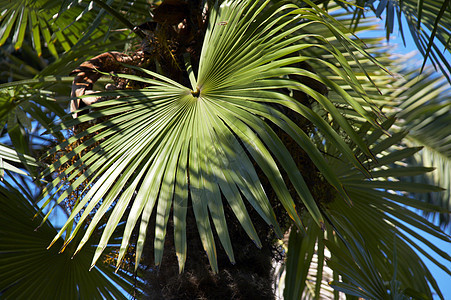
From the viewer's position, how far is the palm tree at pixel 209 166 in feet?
3.64

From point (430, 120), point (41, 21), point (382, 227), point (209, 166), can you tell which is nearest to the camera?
point (209, 166)

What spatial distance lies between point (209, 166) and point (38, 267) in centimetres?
100

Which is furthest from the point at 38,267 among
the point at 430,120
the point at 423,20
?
the point at 430,120

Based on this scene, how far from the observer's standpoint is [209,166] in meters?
1.13

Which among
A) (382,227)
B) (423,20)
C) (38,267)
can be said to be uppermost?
(423,20)

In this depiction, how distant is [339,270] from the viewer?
4.50ft

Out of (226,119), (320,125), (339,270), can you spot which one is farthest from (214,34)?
(339,270)

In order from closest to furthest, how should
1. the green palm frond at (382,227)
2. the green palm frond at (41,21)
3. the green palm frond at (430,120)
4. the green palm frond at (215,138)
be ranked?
the green palm frond at (215,138) → the green palm frond at (382,227) → the green palm frond at (41,21) → the green palm frond at (430,120)

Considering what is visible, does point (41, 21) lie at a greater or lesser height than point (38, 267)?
greater

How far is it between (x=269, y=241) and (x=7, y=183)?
104 centimetres

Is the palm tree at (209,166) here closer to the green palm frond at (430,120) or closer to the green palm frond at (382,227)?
the green palm frond at (382,227)

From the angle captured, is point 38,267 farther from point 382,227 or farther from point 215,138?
point 382,227

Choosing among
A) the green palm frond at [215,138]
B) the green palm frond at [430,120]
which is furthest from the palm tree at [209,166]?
the green palm frond at [430,120]

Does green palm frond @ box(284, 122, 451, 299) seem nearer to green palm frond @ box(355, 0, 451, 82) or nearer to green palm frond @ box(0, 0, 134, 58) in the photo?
green palm frond @ box(355, 0, 451, 82)
